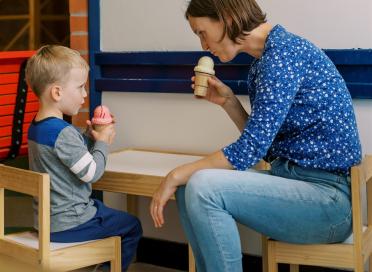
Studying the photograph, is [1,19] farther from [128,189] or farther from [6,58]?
[128,189]

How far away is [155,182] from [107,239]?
282mm

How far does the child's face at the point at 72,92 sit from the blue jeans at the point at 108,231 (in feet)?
1.23

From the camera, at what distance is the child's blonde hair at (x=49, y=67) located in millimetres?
2537

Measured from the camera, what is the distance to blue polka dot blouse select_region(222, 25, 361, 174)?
7.04 ft

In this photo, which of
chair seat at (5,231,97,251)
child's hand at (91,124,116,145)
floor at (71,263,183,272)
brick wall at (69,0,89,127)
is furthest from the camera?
brick wall at (69,0,89,127)

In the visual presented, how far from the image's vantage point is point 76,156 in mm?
2428

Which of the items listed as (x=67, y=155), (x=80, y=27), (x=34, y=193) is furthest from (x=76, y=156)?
(x=80, y=27)

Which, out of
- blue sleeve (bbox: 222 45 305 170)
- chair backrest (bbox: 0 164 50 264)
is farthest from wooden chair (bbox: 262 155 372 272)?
chair backrest (bbox: 0 164 50 264)

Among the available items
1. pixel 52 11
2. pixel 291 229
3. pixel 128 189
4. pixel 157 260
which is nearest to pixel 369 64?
pixel 291 229

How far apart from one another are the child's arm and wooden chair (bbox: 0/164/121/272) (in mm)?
174

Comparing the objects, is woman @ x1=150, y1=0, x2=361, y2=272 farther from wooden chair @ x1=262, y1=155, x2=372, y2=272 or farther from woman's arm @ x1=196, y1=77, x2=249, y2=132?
woman's arm @ x1=196, y1=77, x2=249, y2=132

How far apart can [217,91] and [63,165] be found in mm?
617

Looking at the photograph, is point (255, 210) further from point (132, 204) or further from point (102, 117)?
point (132, 204)

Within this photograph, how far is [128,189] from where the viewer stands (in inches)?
107
